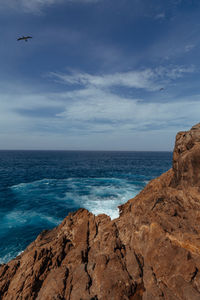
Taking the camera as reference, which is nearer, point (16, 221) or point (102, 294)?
point (102, 294)

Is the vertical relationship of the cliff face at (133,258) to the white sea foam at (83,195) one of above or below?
above

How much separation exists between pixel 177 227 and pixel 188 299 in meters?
3.40

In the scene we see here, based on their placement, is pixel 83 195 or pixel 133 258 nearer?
pixel 133 258

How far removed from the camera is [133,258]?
954 centimetres

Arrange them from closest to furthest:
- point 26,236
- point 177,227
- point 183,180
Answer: point 177,227, point 183,180, point 26,236

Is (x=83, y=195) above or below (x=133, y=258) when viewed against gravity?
below

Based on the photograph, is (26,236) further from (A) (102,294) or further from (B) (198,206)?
(B) (198,206)

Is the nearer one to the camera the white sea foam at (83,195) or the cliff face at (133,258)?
the cliff face at (133,258)

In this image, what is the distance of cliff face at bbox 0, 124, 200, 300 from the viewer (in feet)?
25.7

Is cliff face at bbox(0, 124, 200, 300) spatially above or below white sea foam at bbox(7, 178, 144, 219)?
above

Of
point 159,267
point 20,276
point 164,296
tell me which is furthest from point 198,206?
point 20,276

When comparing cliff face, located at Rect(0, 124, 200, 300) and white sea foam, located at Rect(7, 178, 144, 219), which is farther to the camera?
white sea foam, located at Rect(7, 178, 144, 219)

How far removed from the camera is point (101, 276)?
8547 millimetres

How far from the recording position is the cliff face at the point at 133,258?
25.7 feet
